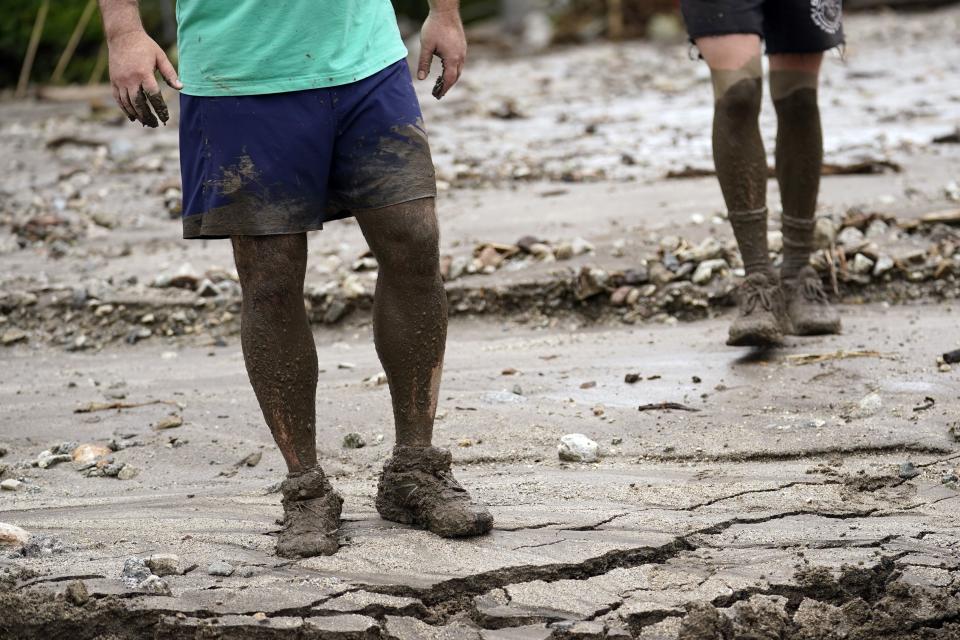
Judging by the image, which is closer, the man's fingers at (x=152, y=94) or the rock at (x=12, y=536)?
the man's fingers at (x=152, y=94)

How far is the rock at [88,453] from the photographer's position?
3.57 metres

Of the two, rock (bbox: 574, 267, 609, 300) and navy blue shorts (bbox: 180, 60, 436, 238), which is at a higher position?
navy blue shorts (bbox: 180, 60, 436, 238)

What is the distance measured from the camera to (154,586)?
8.60ft

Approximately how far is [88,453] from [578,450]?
148 centimetres

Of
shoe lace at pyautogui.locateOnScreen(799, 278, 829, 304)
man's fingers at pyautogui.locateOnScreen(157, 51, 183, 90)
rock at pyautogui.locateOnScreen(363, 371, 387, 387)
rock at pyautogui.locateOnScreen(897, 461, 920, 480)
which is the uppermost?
man's fingers at pyautogui.locateOnScreen(157, 51, 183, 90)

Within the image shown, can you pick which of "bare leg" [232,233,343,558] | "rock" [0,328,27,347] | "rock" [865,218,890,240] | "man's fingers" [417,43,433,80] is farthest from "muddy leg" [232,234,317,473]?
"rock" [865,218,890,240]

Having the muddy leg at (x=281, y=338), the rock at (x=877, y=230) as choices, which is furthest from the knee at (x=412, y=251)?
the rock at (x=877, y=230)

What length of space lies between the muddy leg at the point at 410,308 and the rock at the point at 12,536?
0.94 metres

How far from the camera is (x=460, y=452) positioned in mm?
3479

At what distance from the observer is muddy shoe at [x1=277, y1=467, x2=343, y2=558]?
2.73 meters

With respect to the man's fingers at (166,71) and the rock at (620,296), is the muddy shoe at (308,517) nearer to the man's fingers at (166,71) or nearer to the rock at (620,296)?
the man's fingers at (166,71)

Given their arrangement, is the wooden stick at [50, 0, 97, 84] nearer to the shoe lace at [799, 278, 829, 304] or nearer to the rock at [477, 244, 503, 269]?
the rock at [477, 244, 503, 269]

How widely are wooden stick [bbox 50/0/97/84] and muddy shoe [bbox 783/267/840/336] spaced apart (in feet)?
37.3

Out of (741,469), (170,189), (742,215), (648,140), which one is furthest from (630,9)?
(741,469)
